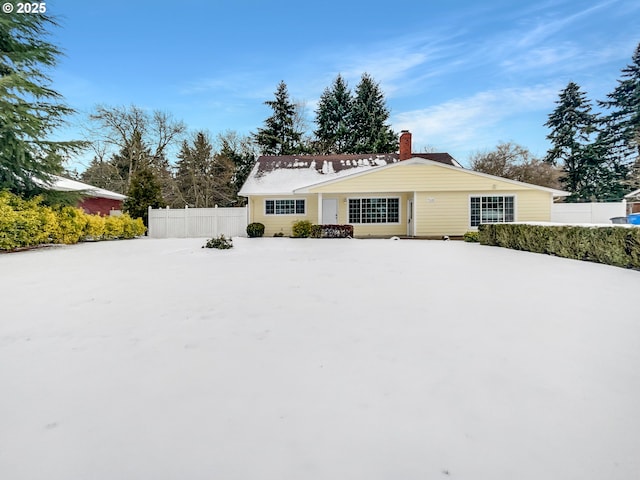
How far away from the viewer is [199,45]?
1526 cm

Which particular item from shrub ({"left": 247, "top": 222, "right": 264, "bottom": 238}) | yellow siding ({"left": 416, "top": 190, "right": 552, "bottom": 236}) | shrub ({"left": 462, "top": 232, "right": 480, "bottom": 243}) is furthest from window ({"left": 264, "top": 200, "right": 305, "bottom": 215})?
shrub ({"left": 462, "top": 232, "right": 480, "bottom": 243})

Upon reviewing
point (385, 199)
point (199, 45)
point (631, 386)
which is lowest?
point (631, 386)

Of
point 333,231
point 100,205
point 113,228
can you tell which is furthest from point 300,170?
point 100,205

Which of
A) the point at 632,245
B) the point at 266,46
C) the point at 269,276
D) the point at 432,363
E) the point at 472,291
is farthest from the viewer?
the point at 266,46

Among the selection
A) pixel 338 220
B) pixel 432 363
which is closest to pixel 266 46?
pixel 338 220

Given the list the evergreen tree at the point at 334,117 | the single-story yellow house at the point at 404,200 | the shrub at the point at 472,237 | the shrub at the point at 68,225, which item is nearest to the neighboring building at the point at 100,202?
the shrub at the point at 68,225

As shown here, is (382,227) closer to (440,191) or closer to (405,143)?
(440,191)

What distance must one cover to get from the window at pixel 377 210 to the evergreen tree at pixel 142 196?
1236 centimetres

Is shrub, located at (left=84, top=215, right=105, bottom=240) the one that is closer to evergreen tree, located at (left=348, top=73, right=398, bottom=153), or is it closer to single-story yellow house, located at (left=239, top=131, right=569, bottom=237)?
single-story yellow house, located at (left=239, top=131, right=569, bottom=237)

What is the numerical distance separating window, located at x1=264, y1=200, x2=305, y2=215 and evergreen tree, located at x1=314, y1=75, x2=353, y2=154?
587 inches

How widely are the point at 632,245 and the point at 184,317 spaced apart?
8.32 m

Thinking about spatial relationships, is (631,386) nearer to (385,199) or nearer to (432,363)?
(432,363)

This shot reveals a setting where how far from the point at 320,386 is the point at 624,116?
36.8 m

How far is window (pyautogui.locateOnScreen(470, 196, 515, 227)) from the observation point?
1662 centimetres
